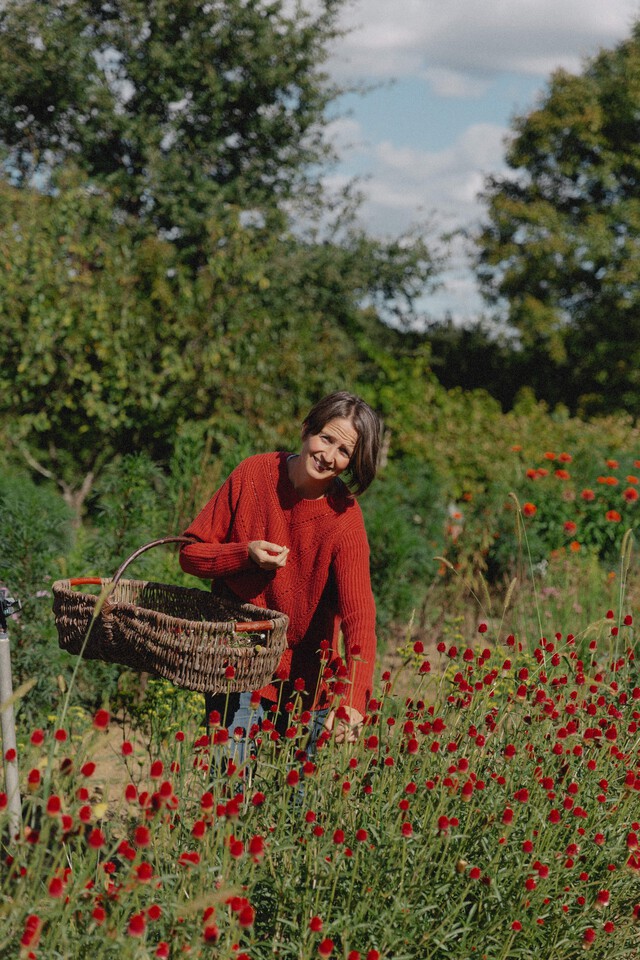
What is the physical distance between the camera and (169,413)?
7.41 meters

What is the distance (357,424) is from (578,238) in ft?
42.6

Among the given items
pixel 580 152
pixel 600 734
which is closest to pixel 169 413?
pixel 600 734

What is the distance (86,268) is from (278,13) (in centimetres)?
526

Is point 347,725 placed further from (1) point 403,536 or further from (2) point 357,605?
(1) point 403,536

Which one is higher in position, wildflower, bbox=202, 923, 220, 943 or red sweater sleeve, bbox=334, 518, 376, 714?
red sweater sleeve, bbox=334, 518, 376, 714

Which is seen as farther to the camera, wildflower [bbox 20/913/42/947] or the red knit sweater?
the red knit sweater

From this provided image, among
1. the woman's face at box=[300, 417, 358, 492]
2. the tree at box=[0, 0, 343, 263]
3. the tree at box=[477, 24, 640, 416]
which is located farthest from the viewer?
the tree at box=[477, 24, 640, 416]

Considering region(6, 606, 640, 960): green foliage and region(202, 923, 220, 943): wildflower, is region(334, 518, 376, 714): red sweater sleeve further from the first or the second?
region(202, 923, 220, 943): wildflower

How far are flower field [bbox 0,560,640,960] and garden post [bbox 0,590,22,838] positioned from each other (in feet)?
0.13

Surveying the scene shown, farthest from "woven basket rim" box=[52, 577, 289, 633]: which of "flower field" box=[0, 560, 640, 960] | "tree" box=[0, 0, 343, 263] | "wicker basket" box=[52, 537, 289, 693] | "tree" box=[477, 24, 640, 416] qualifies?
"tree" box=[477, 24, 640, 416]

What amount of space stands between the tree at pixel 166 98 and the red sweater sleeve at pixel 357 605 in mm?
8006

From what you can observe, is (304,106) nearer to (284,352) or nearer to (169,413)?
(284,352)

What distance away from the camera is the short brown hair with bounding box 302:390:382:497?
2898 mm

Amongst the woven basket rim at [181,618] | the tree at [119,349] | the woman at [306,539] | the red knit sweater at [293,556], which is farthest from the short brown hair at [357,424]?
the tree at [119,349]
